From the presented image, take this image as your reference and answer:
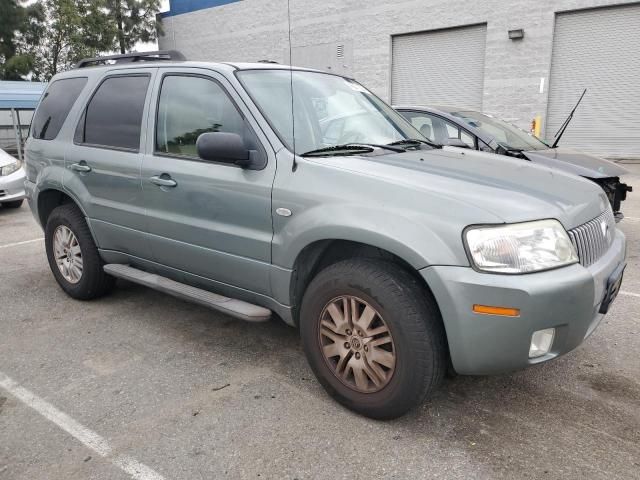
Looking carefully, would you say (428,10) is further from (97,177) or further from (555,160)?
(97,177)

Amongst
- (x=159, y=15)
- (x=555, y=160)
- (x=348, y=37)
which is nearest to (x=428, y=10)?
(x=348, y=37)

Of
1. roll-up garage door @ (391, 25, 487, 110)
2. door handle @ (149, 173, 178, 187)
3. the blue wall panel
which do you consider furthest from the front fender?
the blue wall panel

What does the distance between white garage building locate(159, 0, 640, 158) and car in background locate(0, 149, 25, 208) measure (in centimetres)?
765

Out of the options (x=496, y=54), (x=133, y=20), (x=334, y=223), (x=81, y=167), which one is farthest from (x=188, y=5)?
(x=334, y=223)

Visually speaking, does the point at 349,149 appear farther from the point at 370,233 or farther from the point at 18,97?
the point at 18,97

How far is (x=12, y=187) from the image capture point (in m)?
9.00

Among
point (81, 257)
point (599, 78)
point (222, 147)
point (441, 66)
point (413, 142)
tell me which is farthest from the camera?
point (441, 66)

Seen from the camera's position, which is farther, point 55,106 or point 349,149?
point 55,106

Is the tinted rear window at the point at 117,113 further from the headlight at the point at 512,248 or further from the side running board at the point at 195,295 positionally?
the headlight at the point at 512,248

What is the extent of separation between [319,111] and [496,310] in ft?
5.86

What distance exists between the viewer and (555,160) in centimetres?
604

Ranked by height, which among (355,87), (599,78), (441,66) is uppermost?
(441,66)

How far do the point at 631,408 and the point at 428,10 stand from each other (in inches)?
718

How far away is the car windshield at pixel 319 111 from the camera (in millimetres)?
3201
